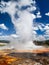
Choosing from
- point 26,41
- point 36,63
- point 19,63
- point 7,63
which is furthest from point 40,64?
point 26,41

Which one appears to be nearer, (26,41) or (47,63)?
(47,63)

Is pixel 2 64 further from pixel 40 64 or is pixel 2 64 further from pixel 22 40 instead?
pixel 22 40

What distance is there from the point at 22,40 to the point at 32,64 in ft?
51.1

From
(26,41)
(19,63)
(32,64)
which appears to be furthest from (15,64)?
(26,41)

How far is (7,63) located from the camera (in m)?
10.8

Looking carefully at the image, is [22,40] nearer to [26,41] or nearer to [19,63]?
[26,41]

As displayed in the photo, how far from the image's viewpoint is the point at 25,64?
1033cm

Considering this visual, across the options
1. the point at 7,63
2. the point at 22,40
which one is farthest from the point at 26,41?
the point at 7,63

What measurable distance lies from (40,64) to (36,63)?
337 millimetres

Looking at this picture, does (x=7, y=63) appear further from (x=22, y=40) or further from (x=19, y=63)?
(x=22, y=40)

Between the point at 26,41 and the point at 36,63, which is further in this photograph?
the point at 26,41

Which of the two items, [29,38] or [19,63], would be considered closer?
[19,63]

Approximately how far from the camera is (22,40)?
84.6 feet

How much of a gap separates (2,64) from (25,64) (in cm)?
145
